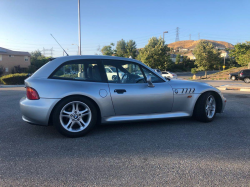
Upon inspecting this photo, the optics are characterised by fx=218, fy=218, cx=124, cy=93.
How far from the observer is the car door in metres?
4.12

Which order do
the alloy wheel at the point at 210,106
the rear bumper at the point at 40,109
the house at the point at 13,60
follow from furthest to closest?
the house at the point at 13,60
the alloy wheel at the point at 210,106
the rear bumper at the point at 40,109

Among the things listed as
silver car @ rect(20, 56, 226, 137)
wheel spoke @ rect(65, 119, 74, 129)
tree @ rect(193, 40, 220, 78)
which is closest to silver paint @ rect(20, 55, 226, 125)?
silver car @ rect(20, 56, 226, 137)

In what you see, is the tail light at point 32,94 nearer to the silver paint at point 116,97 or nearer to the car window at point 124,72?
the silver paint at point 116,97

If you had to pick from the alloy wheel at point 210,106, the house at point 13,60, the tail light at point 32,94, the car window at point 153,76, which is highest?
the house at point 13,60

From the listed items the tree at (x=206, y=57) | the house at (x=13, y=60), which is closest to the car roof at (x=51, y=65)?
the tree at (x=206, y=57)

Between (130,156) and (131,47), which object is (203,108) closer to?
(130,156)

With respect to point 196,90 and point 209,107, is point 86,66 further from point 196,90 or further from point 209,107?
point 209,107

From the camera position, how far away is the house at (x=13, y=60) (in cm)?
4632

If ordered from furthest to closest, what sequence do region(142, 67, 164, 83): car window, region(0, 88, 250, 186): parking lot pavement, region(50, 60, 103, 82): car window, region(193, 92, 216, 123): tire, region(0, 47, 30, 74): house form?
region(0, 47, 30, 74): house < region(193, 92, 216, 123): tire < region(142, 67, 164, 83): car window < region(50, 60, 103, 82): car window < region(0, 88, 250, 186): parking lot pavement

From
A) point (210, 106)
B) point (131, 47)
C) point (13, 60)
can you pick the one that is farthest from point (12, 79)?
point (131, 47)

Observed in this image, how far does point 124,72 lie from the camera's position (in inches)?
174

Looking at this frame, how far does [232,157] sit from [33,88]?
3.32 m

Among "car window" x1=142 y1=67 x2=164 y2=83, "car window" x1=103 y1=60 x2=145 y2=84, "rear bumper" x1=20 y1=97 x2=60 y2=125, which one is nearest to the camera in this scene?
"rear bumper" x1=20 y1=97 x2=60 y2=125

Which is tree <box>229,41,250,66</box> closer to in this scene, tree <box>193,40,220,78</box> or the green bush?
tree <box>193,40,220,78</box>
